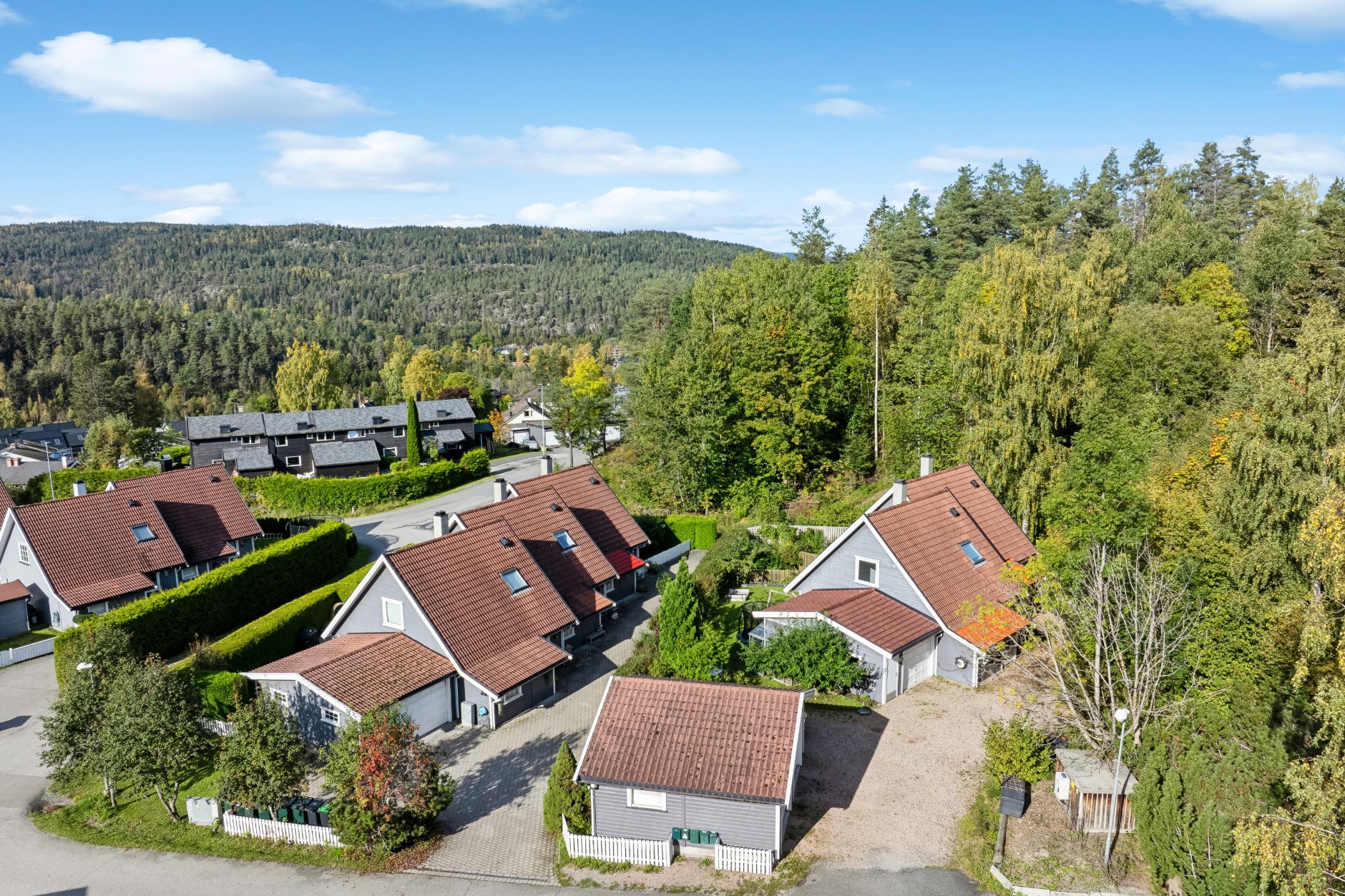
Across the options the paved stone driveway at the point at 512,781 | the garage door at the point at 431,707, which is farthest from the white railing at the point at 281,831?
the garage door at the point at 431,707

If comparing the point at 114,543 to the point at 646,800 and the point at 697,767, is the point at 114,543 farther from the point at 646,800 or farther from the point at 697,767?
the point at 697,767

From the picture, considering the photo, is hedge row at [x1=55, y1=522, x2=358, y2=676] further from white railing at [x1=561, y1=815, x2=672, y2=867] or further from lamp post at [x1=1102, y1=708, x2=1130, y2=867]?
lamp post at [x1=1102, y1=708, x2=1130, y2=867]

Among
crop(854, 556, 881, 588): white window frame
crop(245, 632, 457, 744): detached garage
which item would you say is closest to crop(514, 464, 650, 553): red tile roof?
crop(245, 632, 457, 744): detached garage

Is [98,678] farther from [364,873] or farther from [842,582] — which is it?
[842,582]

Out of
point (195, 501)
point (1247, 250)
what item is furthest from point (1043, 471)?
point (195, 501)

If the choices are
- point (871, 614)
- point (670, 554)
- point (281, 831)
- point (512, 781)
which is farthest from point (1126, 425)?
point (281, 831)
